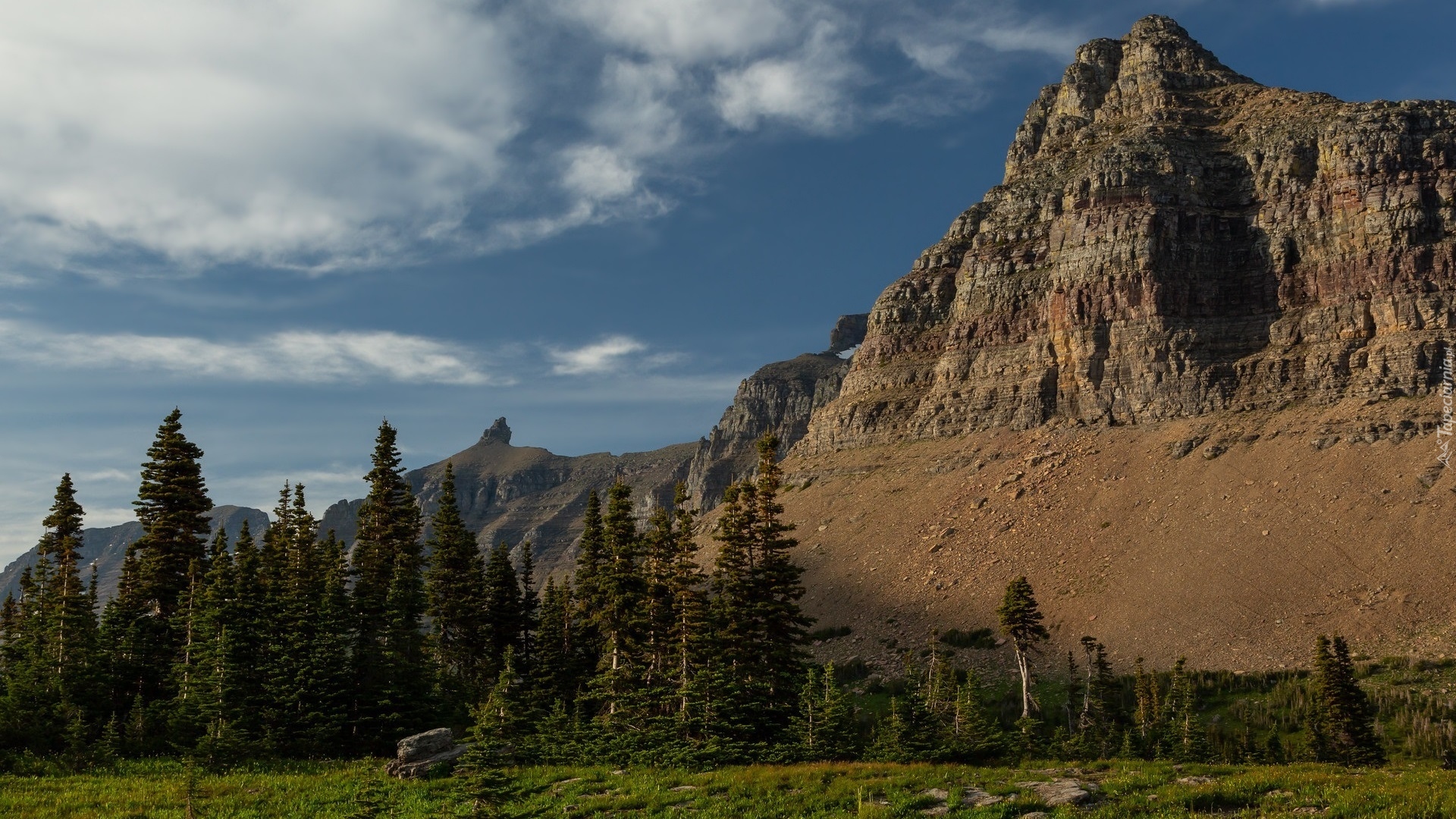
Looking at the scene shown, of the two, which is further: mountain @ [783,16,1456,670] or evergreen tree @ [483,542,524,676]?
mountain @ [783,16,1456,670]

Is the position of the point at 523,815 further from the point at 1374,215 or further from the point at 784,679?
the point at 1374,215

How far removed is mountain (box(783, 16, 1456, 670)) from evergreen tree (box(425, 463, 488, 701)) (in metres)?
50.1

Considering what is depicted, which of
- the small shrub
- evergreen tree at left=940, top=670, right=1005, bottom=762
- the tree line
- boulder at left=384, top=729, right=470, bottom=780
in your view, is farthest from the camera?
the small shrub

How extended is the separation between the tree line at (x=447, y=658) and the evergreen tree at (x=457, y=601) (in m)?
0.19

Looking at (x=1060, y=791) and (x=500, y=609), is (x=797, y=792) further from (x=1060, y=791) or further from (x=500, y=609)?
(x=500, y=609)

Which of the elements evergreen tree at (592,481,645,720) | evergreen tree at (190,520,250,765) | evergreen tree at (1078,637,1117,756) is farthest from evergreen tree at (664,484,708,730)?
evergreen tree at (1078,637,1117,756)

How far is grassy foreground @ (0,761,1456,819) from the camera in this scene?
23047 mm

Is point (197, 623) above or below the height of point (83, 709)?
above

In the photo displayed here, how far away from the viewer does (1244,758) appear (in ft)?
194

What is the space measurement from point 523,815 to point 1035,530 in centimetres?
10290

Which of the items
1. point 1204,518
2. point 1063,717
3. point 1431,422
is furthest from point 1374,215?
point 1063,717

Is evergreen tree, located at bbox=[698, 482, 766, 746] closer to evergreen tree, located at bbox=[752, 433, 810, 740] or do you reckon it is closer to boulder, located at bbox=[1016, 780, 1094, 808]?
evergreen tree, located at bbox=[752, 433, 810, 740]

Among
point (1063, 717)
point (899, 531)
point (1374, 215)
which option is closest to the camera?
point (1063, 717)

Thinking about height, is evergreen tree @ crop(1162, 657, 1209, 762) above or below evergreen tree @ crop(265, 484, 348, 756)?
below
